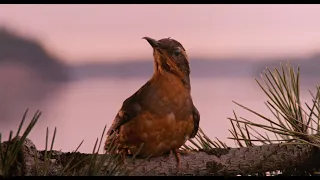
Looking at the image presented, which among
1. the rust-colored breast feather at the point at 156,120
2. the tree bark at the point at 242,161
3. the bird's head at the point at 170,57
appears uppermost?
the bird's head at the point at 170,57

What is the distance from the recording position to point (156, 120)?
1.31 ft

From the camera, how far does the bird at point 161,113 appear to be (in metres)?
0.39

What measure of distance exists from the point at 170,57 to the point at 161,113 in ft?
0.17

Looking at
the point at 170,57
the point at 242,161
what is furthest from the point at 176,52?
the point at 242,161

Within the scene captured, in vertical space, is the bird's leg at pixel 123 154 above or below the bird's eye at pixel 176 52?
below

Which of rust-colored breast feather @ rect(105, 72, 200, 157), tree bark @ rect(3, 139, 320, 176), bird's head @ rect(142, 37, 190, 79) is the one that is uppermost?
bird's head @ rect(142, 37, 190, 79)

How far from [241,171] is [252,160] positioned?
0.01 metres

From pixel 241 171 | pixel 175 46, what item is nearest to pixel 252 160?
pixel 241 171

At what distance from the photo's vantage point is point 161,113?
0.41m

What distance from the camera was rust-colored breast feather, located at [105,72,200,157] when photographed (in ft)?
1.29

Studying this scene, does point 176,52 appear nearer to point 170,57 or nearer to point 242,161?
point 170,57

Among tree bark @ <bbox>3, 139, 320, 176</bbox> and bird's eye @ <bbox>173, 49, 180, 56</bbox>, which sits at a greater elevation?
bird's eye @ <bbox>173, 49, 180, 56</bbox>

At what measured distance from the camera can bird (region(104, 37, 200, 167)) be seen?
0.39 metres
